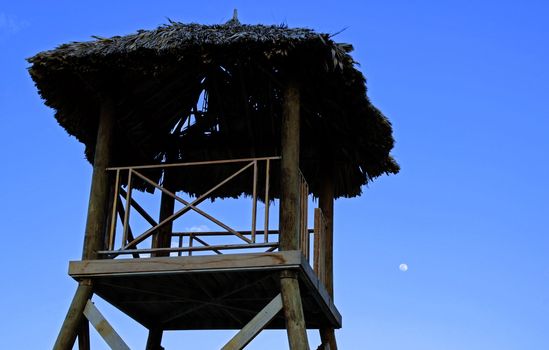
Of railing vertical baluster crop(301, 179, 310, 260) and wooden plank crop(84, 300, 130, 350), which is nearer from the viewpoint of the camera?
wooden plank crop(84, 300, 130, 350)

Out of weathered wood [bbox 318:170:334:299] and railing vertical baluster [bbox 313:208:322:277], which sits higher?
weathered wood [bbox 318:170:334:299]

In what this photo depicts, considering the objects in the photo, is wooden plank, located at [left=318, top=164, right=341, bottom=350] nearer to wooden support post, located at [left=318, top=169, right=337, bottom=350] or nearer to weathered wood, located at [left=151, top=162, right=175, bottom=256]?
wooden support post, located at [left=318, top=169, right=337, bottom=350]

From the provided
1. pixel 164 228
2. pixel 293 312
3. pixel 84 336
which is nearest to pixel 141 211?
pixel 164 228

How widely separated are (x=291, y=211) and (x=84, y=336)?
261 centimetres

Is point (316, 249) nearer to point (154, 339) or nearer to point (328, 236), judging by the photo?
point (328, 236)

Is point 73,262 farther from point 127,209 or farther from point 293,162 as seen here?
point 293,162

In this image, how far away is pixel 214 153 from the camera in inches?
465

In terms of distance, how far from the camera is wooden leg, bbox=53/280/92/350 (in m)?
8.63

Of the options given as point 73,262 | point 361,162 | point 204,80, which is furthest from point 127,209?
point 361,162

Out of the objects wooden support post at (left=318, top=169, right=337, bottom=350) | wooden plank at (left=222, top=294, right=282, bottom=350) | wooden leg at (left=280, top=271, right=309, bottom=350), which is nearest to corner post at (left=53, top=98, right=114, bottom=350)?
wooden plank at (left=222, top=294, right=282, bottom=350)

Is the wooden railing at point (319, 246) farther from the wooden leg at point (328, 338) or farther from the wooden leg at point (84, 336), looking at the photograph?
the wooden leg at point (84, 336)

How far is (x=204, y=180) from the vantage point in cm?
1242

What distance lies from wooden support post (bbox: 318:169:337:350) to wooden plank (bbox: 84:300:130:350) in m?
2.91

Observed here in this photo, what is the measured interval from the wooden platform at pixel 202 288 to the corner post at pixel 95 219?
0.21 m
